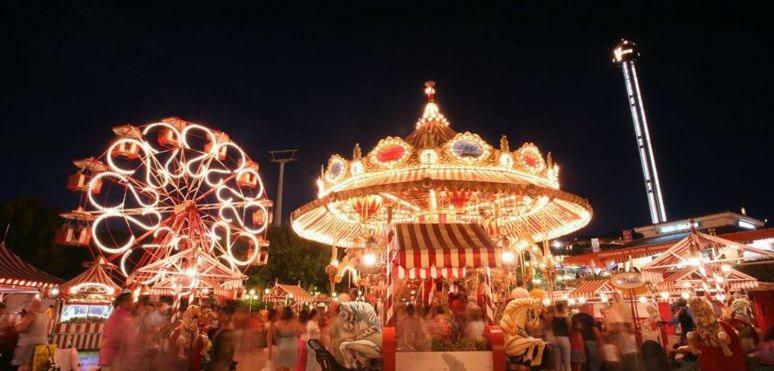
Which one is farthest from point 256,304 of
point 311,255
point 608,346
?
point 608,346

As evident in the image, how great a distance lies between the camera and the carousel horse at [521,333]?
571cm

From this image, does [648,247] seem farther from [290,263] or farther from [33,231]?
[33,231]

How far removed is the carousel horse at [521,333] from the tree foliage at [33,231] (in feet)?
94.3

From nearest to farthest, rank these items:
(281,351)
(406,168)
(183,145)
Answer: (281,351) < (406,168) < (183,145)

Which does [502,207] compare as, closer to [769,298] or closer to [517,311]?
[517,311]

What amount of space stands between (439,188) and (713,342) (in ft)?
19.7

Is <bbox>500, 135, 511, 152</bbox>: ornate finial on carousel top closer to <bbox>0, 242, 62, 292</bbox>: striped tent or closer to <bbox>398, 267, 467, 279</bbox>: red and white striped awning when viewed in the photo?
<bbox>398, 267, 467, 279</bbox>: red and white striped awning

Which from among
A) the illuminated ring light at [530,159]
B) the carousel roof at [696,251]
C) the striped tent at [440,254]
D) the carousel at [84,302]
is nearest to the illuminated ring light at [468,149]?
the illuminated ring light at [530,159]

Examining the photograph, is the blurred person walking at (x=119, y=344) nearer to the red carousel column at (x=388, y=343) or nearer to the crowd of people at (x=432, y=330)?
the red carousel column at (x=388, y=343)

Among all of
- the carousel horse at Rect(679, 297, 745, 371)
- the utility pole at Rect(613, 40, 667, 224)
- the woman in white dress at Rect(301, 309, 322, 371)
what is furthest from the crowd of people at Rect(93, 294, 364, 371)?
the utility pole at Rect(613, 40, 667, 224)

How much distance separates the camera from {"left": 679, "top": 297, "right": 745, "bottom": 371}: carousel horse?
5281mm

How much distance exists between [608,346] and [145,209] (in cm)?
1374

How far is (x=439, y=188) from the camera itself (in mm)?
10273

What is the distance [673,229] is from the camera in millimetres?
40938
